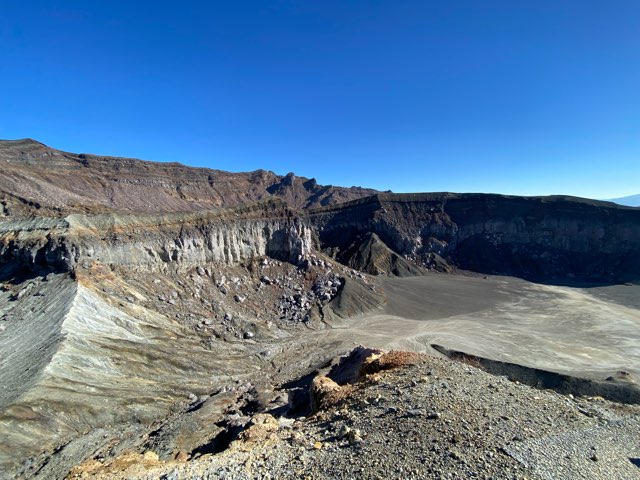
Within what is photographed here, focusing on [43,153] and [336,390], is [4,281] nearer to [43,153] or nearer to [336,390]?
[336,390]

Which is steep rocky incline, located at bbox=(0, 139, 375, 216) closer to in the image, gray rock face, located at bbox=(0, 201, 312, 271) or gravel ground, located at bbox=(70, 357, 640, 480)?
gray rock face, located at bbox=(0, 201, 312, 271)

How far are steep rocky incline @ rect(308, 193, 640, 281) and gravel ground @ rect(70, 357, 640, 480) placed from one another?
54138 mm

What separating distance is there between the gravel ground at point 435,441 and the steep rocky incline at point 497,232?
54138 mm

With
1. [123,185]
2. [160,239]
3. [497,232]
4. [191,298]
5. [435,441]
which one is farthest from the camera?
[123,185]

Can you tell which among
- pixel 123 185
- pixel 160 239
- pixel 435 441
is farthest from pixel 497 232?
pixel 123 185

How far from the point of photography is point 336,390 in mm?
15383

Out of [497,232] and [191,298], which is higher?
[497,232]

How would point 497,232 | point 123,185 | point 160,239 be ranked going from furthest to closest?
point 123,185 < point 497,232 < point 160,239

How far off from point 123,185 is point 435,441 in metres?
104

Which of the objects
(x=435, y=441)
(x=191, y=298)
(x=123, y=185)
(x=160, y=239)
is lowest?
(x=191, y=298)

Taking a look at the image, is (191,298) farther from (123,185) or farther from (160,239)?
(123,185)

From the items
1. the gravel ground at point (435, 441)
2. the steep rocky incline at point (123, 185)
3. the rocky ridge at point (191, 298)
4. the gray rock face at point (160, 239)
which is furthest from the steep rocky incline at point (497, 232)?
the gravel ground at point (435, 441)

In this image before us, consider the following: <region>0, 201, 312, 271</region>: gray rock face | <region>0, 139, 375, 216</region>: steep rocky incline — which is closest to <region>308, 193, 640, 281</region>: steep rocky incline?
<region>0, 201, 312, 271</region>: gray rock face

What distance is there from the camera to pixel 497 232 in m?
74.1
